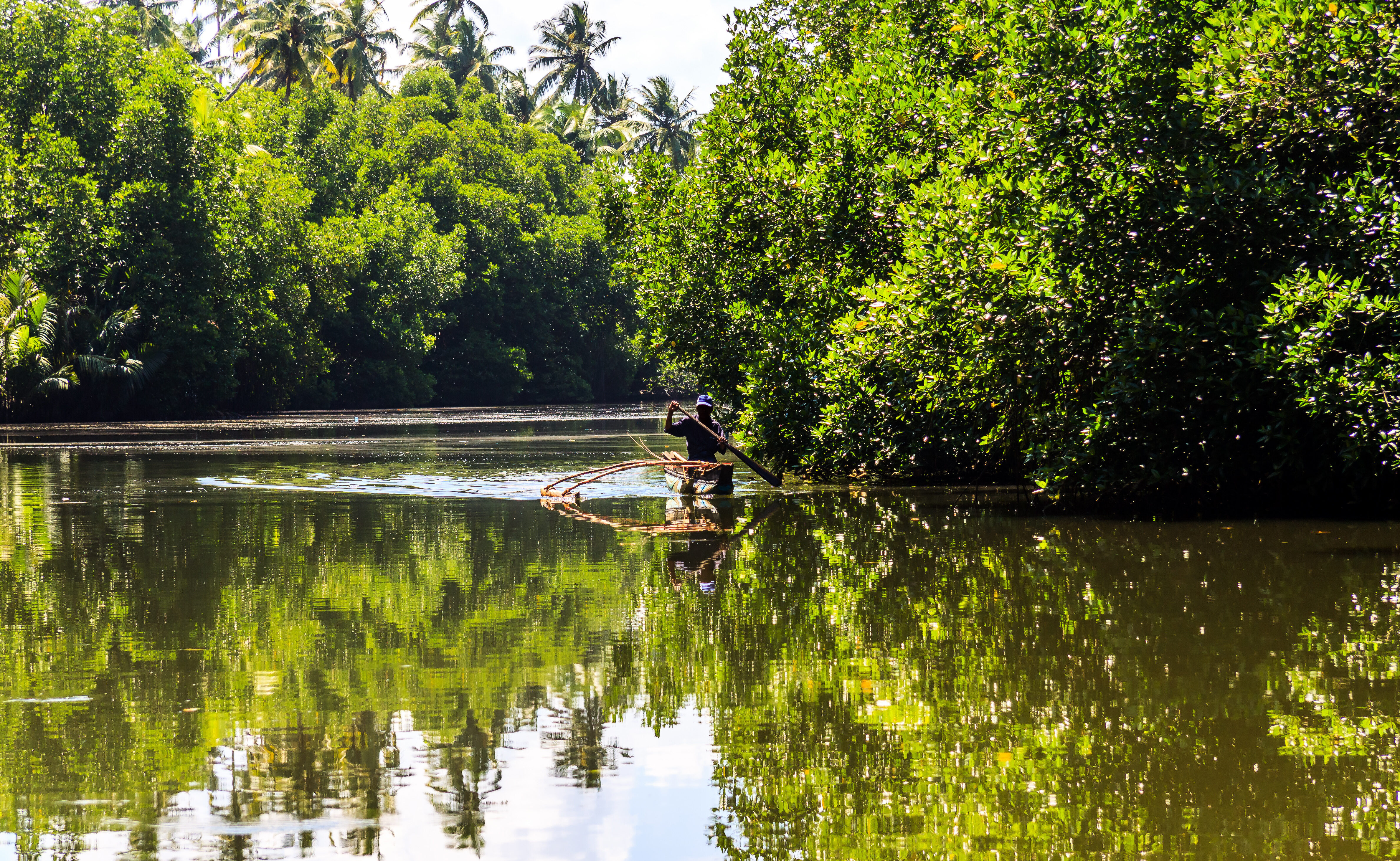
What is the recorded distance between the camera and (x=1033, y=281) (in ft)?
41.2

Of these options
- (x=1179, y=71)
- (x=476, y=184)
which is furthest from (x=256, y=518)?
(x=476, y=184)

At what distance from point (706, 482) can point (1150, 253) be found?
634cm

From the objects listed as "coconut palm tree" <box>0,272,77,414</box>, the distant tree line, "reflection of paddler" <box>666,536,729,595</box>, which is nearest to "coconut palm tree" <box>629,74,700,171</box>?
the distant tree line

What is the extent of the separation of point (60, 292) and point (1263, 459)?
41.3 m

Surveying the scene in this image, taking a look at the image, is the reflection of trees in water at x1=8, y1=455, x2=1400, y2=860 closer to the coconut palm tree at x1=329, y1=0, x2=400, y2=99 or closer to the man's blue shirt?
the man's blue shirt

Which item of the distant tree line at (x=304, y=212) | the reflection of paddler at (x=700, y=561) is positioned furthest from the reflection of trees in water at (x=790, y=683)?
the distant tree line at (x=304, y=212)

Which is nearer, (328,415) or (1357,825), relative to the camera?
(1357,825)

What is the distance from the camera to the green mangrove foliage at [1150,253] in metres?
11.4

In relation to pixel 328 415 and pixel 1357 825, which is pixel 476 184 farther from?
pixel 1357 825

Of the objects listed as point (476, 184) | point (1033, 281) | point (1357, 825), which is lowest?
point (1357, 825)

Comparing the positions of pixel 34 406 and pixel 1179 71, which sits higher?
pixel 1179 71

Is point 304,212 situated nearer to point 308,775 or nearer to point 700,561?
point 700,561

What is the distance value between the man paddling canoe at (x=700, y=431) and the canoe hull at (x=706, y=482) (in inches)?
10.4

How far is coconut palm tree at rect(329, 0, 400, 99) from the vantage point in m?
60.3
